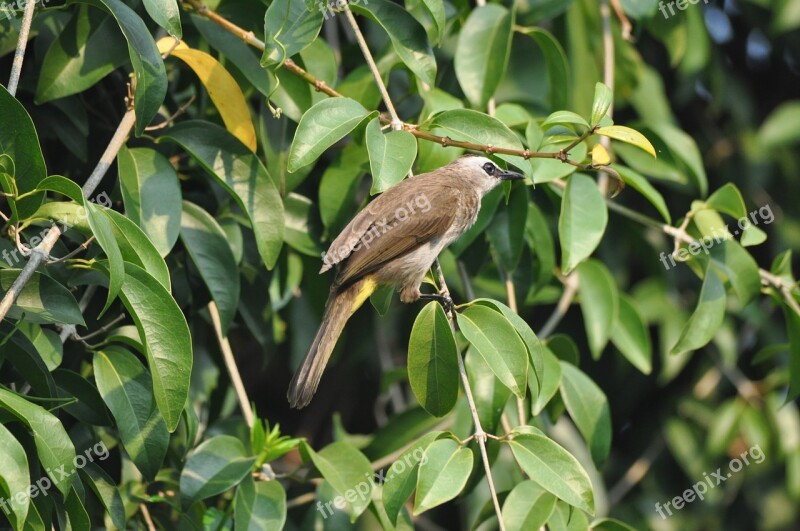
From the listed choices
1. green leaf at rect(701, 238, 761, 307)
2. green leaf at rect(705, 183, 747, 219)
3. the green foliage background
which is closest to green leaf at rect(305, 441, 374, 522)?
the green foliage background

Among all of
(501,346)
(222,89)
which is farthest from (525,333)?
(222,89)

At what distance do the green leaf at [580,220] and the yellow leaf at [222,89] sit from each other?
3.28ft

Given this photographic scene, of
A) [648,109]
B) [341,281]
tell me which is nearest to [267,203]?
[341,281]

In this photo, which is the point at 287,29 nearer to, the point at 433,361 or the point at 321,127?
the point at 321,127

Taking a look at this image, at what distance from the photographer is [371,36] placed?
156 inches

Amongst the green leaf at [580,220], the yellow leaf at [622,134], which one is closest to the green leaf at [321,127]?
the yellow leaf at [622,134]

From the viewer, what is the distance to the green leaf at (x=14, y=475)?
1.87 m

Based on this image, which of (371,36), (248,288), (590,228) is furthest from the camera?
(371,36)

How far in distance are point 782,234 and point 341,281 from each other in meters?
3.19

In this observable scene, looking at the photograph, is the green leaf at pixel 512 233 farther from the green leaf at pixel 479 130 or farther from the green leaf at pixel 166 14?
the green leaf at pixel 166 14

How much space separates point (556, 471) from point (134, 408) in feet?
3.55

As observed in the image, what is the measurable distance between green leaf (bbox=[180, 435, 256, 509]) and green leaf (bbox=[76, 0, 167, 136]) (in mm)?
940

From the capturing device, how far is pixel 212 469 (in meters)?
2.71

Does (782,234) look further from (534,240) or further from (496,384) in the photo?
(496,384)
